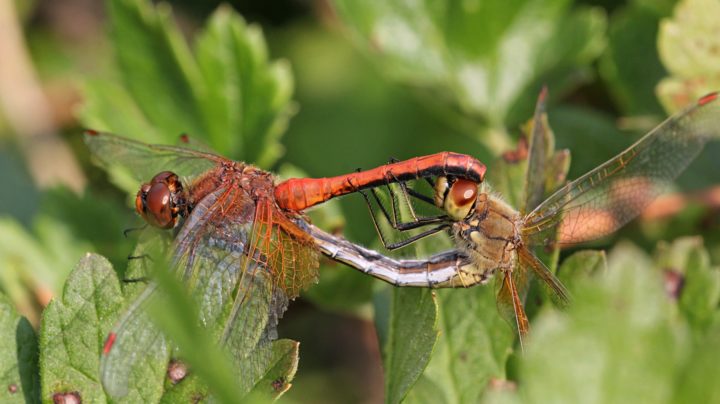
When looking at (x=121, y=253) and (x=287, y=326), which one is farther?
(x=287, y=326)

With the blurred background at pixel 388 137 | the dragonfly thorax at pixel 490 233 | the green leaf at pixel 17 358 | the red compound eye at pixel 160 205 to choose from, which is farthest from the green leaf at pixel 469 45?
the green leaf at pixel 17 358

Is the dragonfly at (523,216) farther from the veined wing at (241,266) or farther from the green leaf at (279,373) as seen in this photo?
the green leaf at (279,373)

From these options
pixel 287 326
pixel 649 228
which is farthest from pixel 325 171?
pixel 649 228

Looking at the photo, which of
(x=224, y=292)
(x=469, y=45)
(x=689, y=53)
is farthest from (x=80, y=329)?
(x=689, y=53)

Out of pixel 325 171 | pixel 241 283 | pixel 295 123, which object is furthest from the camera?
pixel 295 123

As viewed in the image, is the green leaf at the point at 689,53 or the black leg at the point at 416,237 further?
the green leaf at the point at 689,53

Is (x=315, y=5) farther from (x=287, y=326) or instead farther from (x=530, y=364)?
(x=530, y=364)
